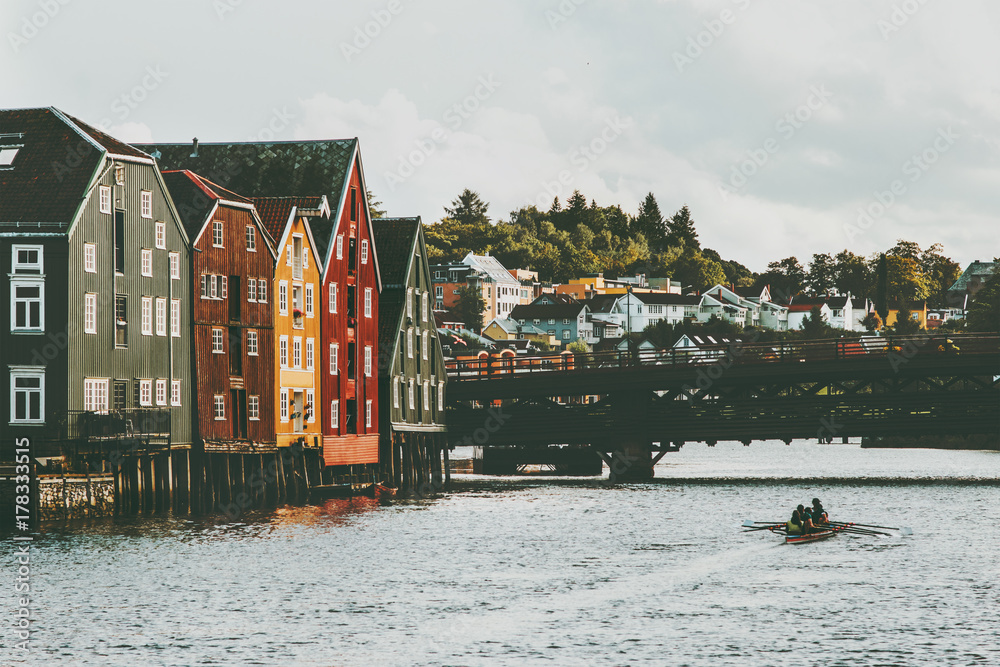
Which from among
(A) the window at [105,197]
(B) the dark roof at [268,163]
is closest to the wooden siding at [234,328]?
(A) the window at [105,197]

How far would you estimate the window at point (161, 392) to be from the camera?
63344 mm

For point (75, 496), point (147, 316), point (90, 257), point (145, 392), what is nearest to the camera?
point (75, 496)

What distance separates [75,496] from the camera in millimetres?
56469

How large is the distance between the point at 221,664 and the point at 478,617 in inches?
365

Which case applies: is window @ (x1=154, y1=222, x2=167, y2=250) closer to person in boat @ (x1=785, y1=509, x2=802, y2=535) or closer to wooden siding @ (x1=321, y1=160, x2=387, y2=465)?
wooden siding @ (x1=321, y1=160, x2=387, y2=465)

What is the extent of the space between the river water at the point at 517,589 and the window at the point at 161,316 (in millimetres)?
9550

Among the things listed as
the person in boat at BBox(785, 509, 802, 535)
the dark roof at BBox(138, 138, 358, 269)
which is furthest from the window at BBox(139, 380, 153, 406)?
the person in boat at BBox(785, 509, 802, 535)

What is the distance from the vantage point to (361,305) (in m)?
82.9

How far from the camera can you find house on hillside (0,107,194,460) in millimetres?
57312

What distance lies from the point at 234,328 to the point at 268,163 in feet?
65.0

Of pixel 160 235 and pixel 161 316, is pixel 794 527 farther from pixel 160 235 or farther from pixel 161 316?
pixel 160 235

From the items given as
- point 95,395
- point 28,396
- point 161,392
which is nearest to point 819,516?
point 161,392

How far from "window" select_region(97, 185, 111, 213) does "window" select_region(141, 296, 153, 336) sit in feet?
15.1

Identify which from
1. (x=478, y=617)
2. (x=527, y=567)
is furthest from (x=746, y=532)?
(x=478, y=617)
